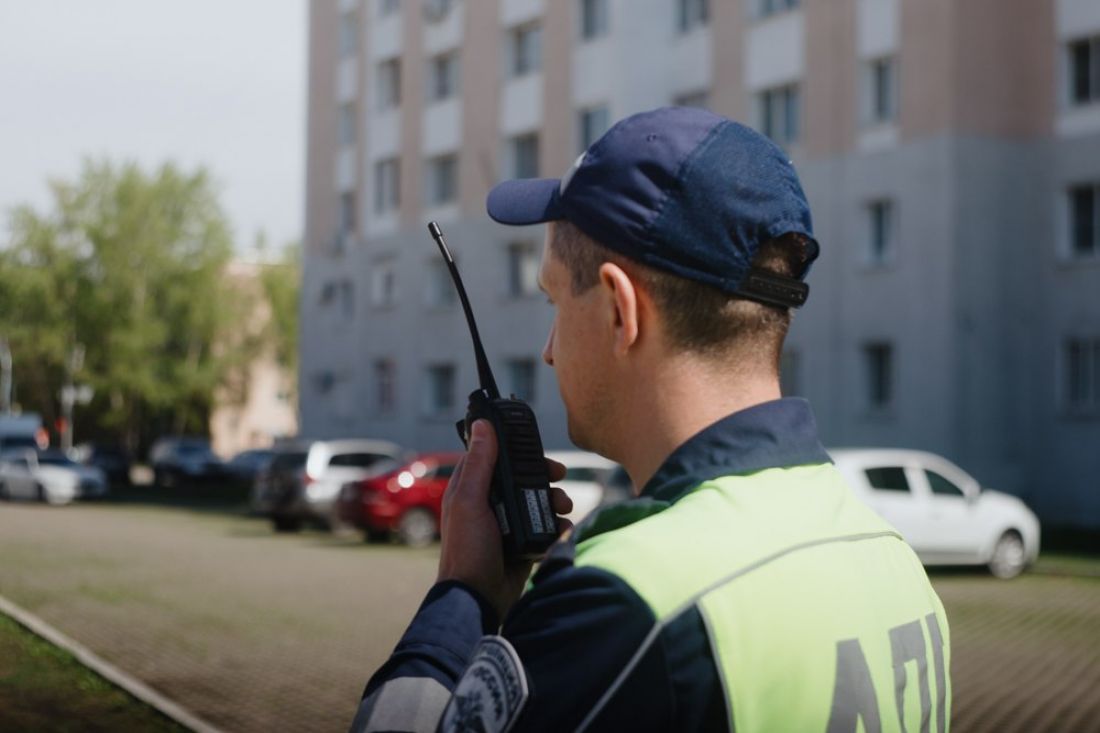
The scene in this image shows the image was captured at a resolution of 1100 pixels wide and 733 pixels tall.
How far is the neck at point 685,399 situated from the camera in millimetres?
1690

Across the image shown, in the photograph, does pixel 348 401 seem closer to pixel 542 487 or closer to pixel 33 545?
pixel 33 545

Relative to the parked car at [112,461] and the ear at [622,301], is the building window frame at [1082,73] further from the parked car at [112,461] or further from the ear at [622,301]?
the parked car at [112,461]

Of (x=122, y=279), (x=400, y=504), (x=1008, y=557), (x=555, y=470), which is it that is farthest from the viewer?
(x=122, y=279)

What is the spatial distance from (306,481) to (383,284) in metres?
19.1

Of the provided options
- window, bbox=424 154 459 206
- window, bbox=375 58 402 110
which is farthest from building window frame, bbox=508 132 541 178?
window, bbox=375 58 402 110

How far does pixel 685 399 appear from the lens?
1694 mm

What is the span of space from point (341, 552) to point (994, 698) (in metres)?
13.8

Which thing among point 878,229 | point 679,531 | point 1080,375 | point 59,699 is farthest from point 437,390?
point 679,531

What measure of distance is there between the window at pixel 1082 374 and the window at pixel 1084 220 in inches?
64.5

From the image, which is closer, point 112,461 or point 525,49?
point 525,49

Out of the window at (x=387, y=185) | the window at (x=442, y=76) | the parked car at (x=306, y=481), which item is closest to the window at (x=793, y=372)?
the parked car at (x=306, y=481)

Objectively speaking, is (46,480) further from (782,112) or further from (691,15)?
(782,112)

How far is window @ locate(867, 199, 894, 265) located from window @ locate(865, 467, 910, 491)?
12.0 metres

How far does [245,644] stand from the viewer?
11766 mm
